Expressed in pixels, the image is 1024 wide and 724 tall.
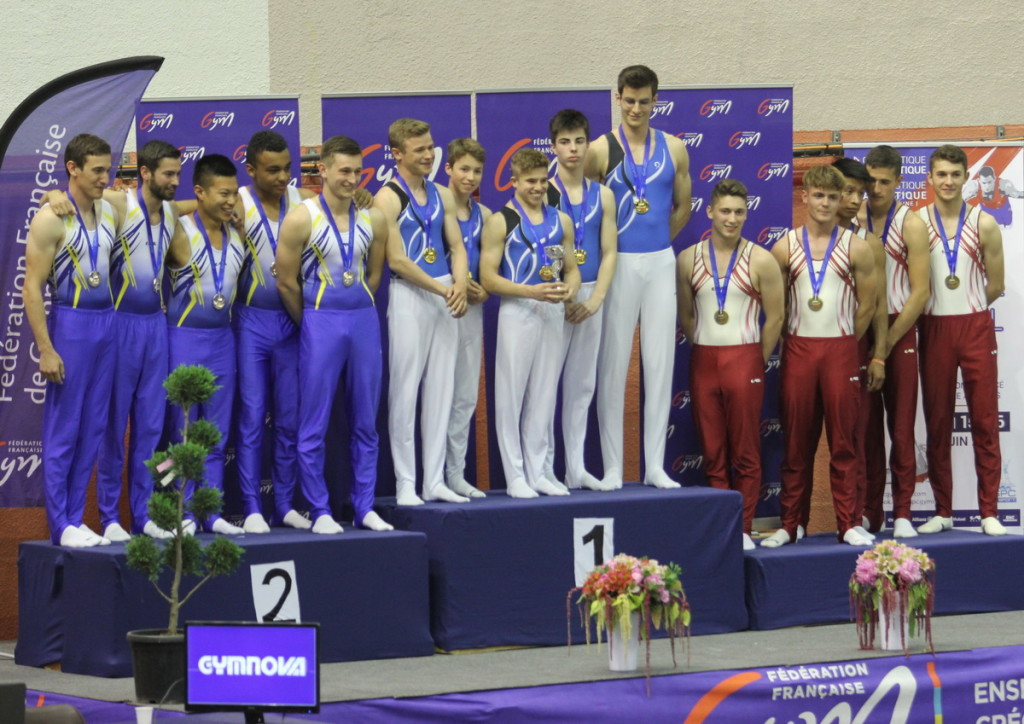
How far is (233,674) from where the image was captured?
4711 mm

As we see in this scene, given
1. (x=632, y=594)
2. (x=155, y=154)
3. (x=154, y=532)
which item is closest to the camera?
(x=632, y=594)

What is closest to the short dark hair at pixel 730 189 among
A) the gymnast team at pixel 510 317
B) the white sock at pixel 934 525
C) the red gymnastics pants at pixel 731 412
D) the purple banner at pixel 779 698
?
the gymnast team at pixel 510 317

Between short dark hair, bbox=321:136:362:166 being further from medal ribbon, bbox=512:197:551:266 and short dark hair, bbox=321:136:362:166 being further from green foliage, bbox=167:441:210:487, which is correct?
green foliage, bbox=167:441:210:487

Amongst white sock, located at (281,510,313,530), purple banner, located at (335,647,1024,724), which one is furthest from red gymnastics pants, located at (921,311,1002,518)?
white sock, located at (281,510,313,530)

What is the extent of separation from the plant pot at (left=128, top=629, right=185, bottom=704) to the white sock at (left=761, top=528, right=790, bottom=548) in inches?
127

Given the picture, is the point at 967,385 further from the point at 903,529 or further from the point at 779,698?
the point at 779,698

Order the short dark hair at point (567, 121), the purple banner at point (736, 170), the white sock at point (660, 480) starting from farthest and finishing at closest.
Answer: the purple banner at point (736, 170)
the white sock at point (660, 480)
the short dark hair at point (567, 121)

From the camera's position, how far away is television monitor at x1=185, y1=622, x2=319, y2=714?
4695 mm

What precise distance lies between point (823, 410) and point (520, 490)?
1.66 m

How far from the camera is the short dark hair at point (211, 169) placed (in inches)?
283

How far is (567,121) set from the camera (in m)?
7.76

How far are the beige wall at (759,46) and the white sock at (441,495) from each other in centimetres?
438

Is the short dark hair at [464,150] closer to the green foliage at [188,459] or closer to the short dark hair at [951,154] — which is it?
the green foliage at [188,459]

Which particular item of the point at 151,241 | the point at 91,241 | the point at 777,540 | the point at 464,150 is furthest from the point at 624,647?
the point at 91,241
